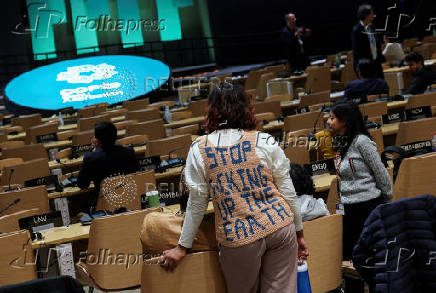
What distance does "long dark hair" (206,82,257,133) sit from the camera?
9.52ft

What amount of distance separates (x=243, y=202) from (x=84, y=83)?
13.1 meters

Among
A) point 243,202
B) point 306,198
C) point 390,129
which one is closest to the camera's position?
point 243,202

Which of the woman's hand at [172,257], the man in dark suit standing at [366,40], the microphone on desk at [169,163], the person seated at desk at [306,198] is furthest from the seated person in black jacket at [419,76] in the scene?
the woman's hand at [172,257]

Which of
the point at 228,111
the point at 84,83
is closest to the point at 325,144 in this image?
the point at 228,111

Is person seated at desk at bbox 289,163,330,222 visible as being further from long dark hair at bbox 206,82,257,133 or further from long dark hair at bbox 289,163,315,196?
long dark hair at bbox 206,82,257,133

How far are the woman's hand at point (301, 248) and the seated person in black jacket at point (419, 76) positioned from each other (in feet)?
19.9

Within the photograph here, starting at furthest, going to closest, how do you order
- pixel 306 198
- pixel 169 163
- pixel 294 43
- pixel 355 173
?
pixel 294 43 < pixel 169 163 < pixel 355 173 < pixel 306 198

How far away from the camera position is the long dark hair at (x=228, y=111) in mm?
2902

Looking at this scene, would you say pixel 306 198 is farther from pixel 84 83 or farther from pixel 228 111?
pixel 84 83

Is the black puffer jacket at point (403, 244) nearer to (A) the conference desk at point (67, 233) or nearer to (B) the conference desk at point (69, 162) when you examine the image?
(A) the conference desk at point (67, 233)

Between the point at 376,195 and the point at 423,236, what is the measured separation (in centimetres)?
84

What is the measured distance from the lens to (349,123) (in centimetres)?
381

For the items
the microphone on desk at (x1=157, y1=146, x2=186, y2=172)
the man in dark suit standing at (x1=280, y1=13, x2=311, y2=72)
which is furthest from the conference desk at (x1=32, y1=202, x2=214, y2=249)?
the man in dark suit standing at (x1=280, y1=13, x2=311, y2=72)

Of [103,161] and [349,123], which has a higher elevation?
[349,123]
